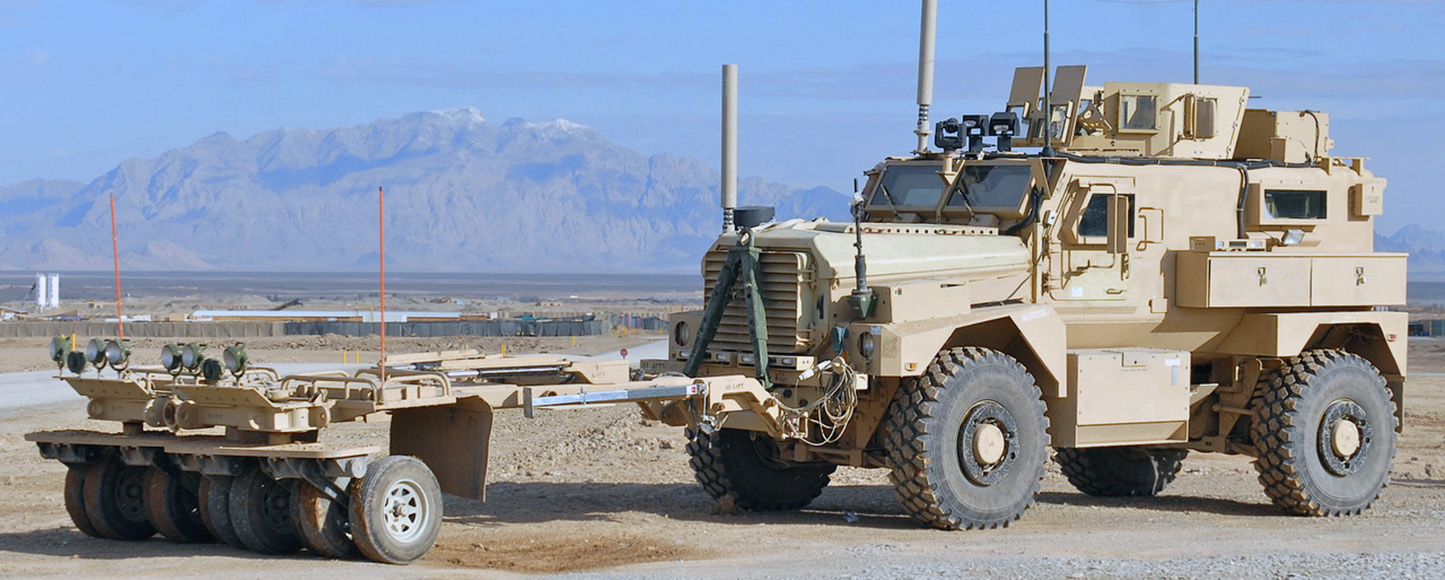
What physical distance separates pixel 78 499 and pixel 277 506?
171 cm

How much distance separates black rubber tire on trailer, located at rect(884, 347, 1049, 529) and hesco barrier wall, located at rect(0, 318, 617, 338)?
4682cm

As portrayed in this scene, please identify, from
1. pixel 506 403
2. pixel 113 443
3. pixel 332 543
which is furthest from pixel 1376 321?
pixel 113 443

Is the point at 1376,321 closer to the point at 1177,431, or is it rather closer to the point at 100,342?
the point at 1177,431

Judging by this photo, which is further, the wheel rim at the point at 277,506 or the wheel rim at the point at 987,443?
the wheel rim at the point at 987,443

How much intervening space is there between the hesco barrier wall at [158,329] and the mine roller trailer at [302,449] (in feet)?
162

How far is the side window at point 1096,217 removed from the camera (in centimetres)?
1515

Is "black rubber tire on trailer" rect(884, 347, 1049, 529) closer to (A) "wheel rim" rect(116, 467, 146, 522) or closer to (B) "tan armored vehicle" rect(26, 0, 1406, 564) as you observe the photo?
(B) "tan armored vehicle" rect(26, 0, 1406, 564)

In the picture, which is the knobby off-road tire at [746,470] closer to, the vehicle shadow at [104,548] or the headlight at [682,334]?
the headlight at [682,334]

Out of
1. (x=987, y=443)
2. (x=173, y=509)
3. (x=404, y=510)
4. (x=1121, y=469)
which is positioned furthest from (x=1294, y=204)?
(x=173, y=509)

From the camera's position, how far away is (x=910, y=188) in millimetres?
16125

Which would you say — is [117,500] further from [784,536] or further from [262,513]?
[784,536]

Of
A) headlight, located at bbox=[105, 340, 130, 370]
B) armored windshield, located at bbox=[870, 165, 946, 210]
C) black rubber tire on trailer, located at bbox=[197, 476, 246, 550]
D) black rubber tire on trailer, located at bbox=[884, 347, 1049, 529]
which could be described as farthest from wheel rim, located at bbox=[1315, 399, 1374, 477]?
headlight, located at bbox=[105, 340, 130, 370]

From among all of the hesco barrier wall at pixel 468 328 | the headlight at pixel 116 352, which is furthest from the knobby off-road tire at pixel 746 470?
the hesco barrier wall at pixel 468 328

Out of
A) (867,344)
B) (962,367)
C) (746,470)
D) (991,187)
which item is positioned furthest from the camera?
(746,470)
